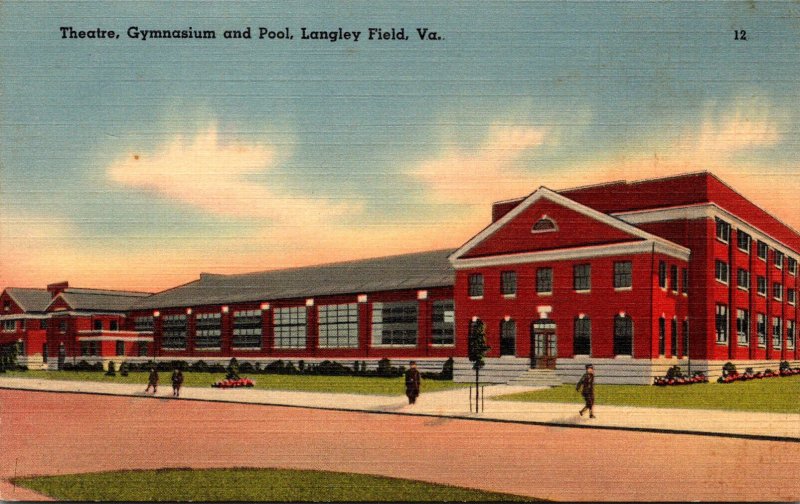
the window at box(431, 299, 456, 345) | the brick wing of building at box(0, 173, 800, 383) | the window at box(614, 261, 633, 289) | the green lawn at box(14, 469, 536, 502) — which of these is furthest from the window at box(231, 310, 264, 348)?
the green lawn at box(14, 469, 536, 502)

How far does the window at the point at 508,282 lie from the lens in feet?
120

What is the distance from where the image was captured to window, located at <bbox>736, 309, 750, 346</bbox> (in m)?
36.3

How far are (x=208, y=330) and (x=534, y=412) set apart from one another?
3781cm

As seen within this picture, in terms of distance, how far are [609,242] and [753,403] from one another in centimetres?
1087

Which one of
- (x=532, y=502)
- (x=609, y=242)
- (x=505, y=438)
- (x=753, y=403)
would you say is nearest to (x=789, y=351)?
(x=609, y=242)

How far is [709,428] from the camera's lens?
17062mm

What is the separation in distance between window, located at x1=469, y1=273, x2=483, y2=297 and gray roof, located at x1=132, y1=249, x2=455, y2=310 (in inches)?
179

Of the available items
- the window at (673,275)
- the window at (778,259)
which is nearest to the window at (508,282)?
the window at (673,275)

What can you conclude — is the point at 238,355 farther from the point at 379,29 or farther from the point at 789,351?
the point at 379,29

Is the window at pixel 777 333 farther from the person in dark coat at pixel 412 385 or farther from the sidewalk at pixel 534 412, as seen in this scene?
the person in dark coat at pixel 412 385

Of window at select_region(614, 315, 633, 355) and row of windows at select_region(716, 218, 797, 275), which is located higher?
row of windows at select_region(716, 218, 797, 275)

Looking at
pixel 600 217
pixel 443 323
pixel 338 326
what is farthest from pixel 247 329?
pixel 600 217

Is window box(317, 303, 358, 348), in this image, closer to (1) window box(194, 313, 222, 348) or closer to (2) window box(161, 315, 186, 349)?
(1) window box(194, 313, 222, 348)

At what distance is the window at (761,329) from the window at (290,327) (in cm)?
2650
